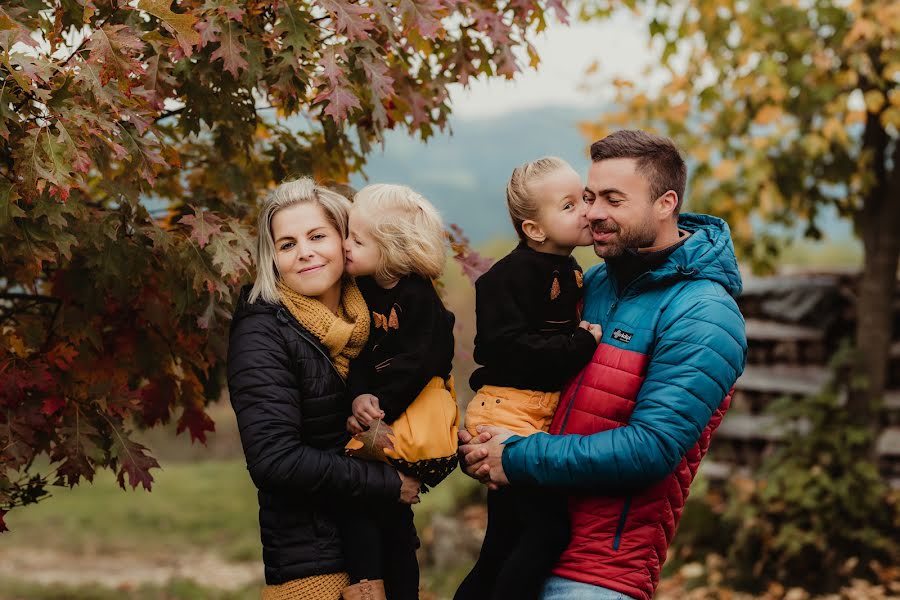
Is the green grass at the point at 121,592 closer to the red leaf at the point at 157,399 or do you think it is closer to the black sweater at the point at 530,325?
the red leaf at the point at 157,399

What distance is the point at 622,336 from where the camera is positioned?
7.92ft

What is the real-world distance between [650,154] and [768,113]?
14.5 feet

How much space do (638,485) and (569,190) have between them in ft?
2.74

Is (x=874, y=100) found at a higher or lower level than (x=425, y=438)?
higher

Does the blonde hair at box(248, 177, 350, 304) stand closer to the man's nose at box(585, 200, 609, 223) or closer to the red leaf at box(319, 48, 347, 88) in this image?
the red leaf at box(319, 48, 347, 88)

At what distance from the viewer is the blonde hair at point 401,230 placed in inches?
99.2

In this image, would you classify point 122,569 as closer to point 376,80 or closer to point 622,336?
point 376,80

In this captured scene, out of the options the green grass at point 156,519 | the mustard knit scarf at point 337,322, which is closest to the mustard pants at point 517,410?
the mustard knit scarf at point 337,322

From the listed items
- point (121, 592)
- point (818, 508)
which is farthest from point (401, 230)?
point (121, 592)

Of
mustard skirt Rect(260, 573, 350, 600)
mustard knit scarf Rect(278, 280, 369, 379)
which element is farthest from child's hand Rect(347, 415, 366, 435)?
mustard skirt Rect(260, 573, 350, 600)

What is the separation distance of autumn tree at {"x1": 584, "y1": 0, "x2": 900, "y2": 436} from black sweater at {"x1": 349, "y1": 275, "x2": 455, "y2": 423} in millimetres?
3916

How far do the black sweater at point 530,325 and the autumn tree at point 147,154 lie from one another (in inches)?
27.4

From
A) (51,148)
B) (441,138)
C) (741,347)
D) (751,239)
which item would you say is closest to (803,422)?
(751,239)

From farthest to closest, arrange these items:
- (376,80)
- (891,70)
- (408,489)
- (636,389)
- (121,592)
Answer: (121,592) < (891,70) < (376,80) < (408,489) < (636,389)
